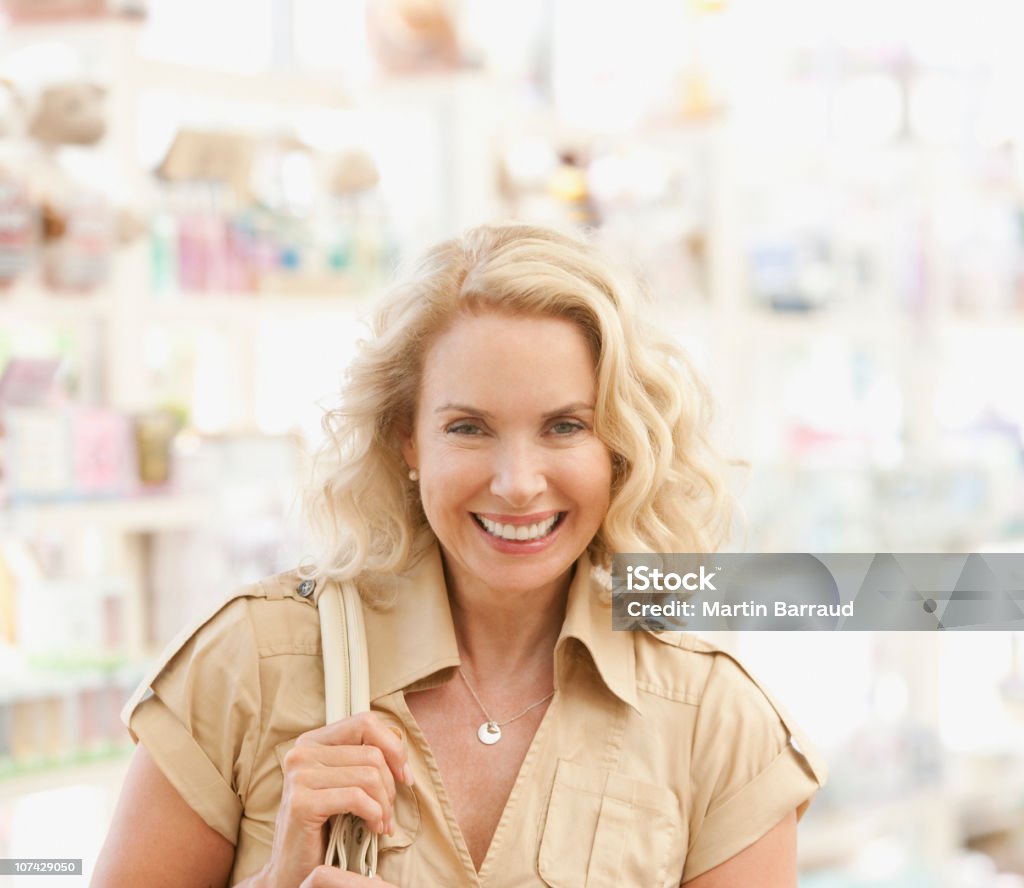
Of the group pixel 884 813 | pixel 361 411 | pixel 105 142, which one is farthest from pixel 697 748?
pixel 884 813

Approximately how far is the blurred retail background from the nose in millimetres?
240

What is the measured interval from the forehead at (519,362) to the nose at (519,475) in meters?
0.04

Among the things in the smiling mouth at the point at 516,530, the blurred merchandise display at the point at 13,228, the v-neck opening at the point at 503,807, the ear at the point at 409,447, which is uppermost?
the blurred merchandise display at the point at 13,228

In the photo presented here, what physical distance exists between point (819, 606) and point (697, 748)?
18 centimetres

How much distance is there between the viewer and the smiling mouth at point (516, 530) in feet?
3.98

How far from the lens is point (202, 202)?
9.46 ft

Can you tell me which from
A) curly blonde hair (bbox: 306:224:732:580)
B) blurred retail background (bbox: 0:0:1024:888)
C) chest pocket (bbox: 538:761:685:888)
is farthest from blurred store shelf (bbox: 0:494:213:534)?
chest pocket (bbox: 538:761:685:888)

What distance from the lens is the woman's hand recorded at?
1.12 m

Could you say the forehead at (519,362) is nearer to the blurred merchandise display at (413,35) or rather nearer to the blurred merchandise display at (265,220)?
the blurred merchandise display at (265,220)

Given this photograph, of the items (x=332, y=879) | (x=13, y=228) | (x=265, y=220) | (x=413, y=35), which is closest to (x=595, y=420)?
(x=332, y=879)

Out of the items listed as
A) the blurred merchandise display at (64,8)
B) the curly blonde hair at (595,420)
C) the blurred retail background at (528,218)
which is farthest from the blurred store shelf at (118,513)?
the curly blonde hair at (595,420)

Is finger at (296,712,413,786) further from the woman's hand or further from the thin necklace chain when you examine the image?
the thin necklace chain

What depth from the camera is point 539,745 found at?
1.25m

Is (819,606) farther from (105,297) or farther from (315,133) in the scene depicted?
(315,133)
